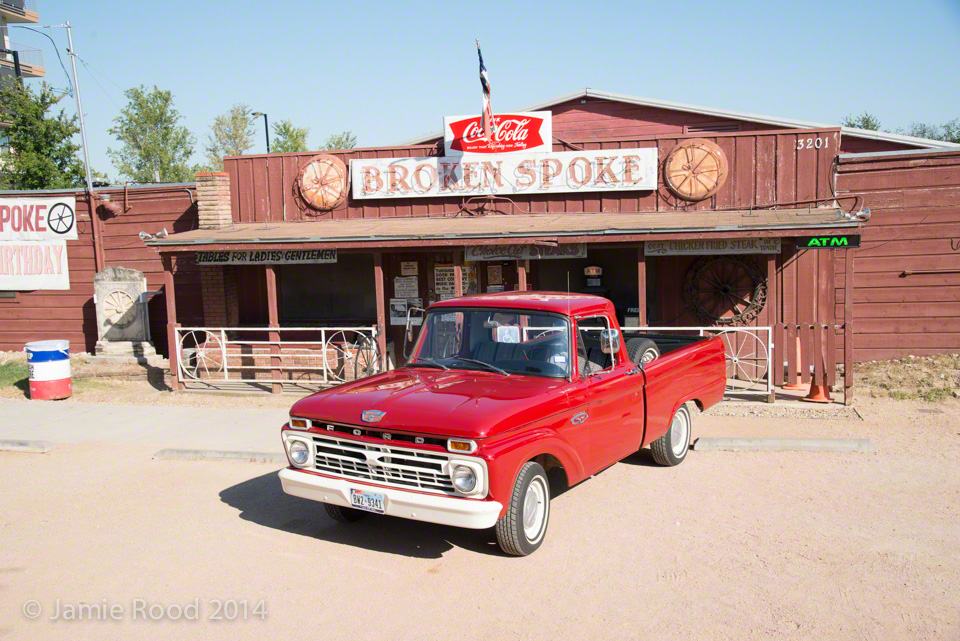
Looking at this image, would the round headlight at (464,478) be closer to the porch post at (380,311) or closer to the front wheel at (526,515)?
the front wheel at (526,515)

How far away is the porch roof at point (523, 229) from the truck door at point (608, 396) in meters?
4.33

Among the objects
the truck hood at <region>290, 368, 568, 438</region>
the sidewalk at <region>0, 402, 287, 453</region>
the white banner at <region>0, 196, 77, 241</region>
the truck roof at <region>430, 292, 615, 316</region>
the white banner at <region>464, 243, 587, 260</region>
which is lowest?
the sidewalk at <region>0, 402, 287, 453</region>

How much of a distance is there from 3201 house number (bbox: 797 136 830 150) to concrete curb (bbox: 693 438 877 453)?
591cm

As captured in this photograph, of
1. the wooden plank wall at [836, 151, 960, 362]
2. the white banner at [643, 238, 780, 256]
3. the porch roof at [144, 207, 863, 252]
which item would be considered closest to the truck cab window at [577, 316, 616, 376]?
the porch roof at [144, 207, 863, 252]

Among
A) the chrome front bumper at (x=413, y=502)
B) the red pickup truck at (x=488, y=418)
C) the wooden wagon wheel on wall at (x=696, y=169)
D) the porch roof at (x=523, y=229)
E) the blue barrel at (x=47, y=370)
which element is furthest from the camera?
the wooden wagon wheel on wall at (x=696, y=169)

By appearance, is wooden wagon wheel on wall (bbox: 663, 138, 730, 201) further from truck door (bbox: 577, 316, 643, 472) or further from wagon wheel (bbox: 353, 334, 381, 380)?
truck door (bbox: 577, 316, 643, 472)

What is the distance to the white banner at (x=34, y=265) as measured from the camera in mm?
16109

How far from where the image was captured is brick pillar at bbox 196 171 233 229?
45.7 feet

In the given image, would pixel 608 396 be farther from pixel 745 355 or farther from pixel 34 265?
pixel 34 265

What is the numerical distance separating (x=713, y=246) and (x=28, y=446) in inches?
379

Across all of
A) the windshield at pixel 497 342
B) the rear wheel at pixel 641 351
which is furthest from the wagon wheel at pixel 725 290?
the windshield at pixel 497 342

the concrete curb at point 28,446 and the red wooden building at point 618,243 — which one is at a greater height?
the red wooden building at point 618,243

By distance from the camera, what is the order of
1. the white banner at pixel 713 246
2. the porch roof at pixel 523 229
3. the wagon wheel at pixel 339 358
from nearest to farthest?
the porch roof at pixel 523 229, the white banner at pixel 713 246, the wagon wheel at pixel 339 358

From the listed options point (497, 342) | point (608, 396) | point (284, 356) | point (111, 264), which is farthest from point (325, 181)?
point (608, 396)
